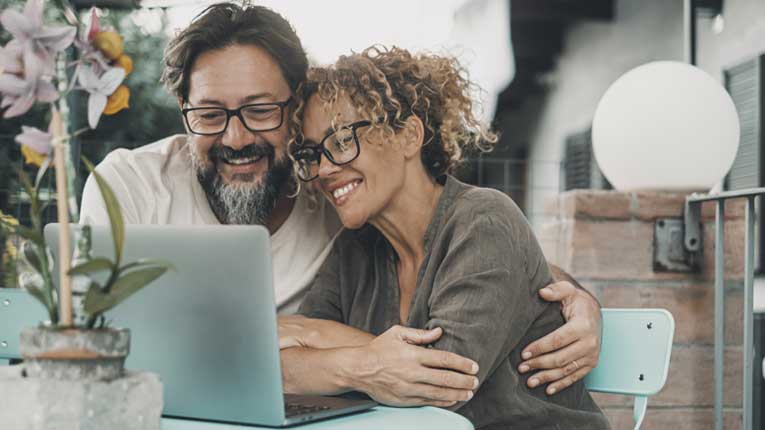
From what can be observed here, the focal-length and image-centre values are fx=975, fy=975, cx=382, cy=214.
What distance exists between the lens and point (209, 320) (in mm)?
1255

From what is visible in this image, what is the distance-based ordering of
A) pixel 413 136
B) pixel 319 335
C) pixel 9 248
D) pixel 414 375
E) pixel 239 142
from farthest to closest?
pixel 9 248
pixel 239 142
pixel 413 136
pixel 319 335
pixel 414 375

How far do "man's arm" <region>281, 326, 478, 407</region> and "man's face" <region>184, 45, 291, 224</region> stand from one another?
71 cm

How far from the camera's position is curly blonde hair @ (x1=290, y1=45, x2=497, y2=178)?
197 centimetres

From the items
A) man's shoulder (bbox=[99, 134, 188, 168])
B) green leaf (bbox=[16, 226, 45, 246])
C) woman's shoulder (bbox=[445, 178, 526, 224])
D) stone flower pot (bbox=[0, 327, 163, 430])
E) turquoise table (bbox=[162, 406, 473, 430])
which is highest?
man's shoulder (bbox=[99, 134, 188, 168])

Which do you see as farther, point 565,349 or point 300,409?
point 565,349

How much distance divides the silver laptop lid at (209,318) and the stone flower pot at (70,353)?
27 centimetres

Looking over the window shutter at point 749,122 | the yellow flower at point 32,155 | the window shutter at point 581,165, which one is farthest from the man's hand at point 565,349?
the window shutter at point 581,165

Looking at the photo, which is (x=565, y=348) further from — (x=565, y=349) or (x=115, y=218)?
(x=115, y=218)

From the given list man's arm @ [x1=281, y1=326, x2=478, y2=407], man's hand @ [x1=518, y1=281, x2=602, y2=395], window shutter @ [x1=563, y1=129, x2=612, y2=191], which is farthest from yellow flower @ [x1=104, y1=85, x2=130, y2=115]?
window shutter @ [x1=563, y1=129, x2=612, y2=191]

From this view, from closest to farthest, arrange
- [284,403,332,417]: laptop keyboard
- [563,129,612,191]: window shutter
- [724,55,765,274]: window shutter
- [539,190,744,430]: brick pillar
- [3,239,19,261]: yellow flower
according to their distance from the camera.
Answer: [284,403,332,417]: laptop keyboard, [539,190,744,430]: brick pillar, [3,239,19,261]: yellow flower, [724,55,765,274]: window shutter, [563,129,612,191]: window shutter

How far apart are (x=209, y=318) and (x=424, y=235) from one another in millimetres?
788

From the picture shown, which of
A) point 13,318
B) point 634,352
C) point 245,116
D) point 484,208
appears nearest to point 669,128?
point 634,352

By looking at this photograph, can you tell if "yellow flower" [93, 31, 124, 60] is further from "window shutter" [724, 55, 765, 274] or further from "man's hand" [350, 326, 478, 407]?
"window shutter" [724, 55, 765, 274]

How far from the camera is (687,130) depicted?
2709 mm
